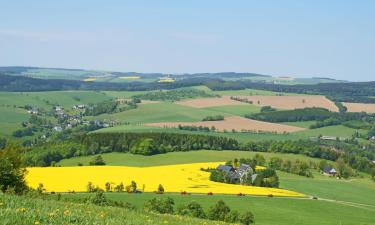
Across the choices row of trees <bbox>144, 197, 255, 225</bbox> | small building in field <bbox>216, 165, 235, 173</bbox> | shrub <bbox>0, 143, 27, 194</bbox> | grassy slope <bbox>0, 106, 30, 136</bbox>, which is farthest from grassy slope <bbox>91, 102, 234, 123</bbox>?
shrub <bbox>0, 143, 27, 194</bbox>

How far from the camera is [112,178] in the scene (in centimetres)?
7488

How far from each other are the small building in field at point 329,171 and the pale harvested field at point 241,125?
165ft

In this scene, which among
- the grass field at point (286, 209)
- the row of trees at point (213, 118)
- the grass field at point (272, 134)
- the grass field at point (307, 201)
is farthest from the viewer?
the row of trees at point (213, 118)

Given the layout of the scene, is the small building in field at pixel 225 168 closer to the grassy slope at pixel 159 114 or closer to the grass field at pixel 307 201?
the grass field at pixel 307 201

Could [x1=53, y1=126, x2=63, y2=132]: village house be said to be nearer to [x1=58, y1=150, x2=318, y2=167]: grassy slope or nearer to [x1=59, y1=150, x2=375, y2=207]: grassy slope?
[x1=58, y1=150, x2=318, y2=167]: grassy slope

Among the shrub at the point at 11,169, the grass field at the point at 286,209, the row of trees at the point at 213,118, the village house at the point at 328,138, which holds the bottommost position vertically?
the village house at the point at 328,138

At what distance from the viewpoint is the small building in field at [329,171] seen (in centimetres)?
10143

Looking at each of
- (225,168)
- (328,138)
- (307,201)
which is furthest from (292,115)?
(307,201)

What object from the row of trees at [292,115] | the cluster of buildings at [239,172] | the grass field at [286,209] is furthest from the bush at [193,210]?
the row of trees at [292,115]

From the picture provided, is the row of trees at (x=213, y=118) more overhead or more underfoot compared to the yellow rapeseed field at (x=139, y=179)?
more underfoot

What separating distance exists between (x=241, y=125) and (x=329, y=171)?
58646mm

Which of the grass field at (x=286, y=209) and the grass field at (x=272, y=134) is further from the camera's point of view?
the grass field at (x=272, y=134)

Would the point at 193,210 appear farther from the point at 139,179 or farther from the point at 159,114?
the point at 159,114

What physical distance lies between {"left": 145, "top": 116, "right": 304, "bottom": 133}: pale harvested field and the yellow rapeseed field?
68.4 metres
